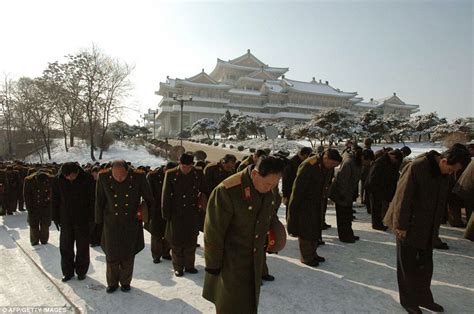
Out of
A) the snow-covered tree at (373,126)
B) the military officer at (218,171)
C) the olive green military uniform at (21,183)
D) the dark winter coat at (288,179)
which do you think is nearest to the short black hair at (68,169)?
the military officer at (218,171)

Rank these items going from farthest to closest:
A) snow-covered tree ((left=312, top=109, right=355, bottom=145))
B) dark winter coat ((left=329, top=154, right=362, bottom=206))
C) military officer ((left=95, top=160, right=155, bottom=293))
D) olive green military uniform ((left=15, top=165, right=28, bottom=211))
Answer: snow-covered tree ((left=312, top=109, right=355, bottom=145)) < olive green military uniform ((left=15, top=165, right=28, bottom=211)) < dark winter coat ((left=329, top=154, right=362, bottom=206)) < military officer ((left=95, top=160, right=155, bottom=293))

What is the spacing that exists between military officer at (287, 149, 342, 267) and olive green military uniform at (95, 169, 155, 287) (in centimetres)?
227

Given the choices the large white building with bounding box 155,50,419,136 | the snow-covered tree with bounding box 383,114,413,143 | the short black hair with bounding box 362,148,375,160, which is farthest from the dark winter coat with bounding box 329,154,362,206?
the large white building with bounding box 155,50,419,136

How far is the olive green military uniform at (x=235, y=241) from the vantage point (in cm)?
250

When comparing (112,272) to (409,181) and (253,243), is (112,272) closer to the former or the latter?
(253,243)

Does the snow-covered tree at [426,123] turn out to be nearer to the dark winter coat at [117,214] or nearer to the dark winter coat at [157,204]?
the dark winter coat at [157,204]

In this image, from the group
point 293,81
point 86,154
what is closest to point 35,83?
point 86,154

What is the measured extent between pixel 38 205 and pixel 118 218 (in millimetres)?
3895

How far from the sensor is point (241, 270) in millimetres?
2566

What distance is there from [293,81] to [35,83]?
1646 inches

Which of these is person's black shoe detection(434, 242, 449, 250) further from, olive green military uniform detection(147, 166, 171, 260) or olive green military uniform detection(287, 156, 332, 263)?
olive green military uniform detection(147, 166, 171, 260)

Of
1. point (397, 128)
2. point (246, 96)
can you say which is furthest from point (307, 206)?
point (246, 96)

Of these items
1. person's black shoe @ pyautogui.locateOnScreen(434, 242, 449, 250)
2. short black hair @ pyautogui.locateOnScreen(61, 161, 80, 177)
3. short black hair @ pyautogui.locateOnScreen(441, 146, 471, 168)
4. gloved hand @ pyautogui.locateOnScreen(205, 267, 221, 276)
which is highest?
short black hair @ pyautogui.locateOnScreen(441, 146, 471, 168)

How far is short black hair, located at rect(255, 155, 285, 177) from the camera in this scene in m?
2.37
